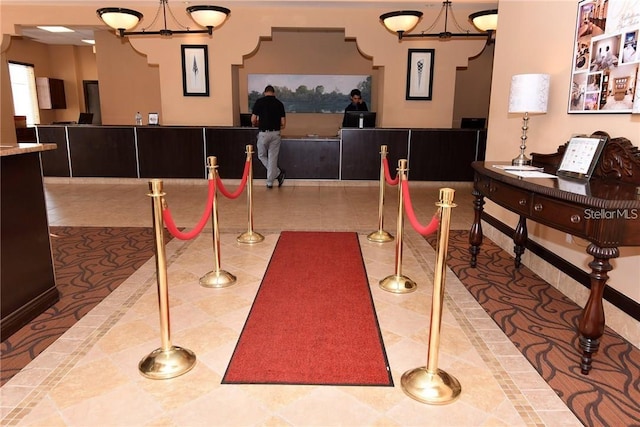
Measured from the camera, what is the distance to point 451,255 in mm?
4336

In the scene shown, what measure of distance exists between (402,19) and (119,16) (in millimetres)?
3952

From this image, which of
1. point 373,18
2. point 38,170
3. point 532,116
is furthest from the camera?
point 373,18

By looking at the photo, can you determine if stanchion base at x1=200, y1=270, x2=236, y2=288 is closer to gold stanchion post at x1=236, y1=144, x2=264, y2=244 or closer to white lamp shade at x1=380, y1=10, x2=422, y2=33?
gold stanchion post at x1=236, y1=144, x2=264, y2=244

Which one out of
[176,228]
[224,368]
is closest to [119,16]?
[176,228]

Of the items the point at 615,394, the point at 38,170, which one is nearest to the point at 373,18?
the point at 38,170

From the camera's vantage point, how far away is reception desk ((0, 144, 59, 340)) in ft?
8.76

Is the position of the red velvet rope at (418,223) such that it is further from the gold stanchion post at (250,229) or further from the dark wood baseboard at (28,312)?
the dark wood baseboard at (28,312)

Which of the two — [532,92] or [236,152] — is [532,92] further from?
[236,152]

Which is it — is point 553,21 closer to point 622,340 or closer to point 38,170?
point 622,340

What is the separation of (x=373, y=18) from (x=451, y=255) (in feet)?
17.8

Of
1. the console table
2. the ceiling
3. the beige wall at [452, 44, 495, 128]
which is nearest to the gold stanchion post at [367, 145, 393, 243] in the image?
the console table

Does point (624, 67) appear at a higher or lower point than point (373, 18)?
lower

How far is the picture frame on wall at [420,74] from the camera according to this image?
8242 mm

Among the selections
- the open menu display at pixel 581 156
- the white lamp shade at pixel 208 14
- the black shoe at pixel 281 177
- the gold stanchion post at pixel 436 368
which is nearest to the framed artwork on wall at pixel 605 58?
the open menu display at pixel 581 156
